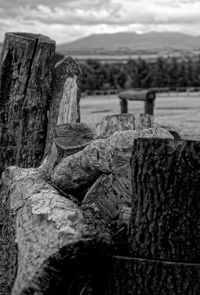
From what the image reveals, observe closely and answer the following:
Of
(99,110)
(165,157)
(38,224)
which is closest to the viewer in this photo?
(165,157)

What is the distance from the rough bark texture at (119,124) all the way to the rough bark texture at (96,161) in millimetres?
609

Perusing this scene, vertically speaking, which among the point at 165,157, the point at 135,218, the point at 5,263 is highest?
the point at 165,157

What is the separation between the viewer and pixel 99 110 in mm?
24875

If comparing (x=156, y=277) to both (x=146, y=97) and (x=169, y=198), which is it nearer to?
(x=169, y=198)

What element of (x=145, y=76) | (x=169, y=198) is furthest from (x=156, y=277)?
(x=145, y=76)

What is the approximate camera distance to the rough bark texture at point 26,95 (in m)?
7.29

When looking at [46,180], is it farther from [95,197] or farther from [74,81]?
[74,81]

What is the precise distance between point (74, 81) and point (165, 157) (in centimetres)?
393

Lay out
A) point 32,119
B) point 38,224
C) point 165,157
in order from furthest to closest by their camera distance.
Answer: point 32,119
point 38,224
point 165,157

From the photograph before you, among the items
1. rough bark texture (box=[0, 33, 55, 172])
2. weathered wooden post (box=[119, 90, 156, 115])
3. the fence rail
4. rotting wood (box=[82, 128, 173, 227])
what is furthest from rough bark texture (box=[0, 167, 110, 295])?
the fence rail

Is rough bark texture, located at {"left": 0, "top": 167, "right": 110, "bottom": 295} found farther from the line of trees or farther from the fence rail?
the line of trees

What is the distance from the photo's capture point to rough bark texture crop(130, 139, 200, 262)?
3861 mm

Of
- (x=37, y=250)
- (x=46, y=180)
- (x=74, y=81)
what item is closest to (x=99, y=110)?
(x=74, y=81)

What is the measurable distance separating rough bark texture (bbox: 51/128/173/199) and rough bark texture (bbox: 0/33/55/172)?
165 cm
